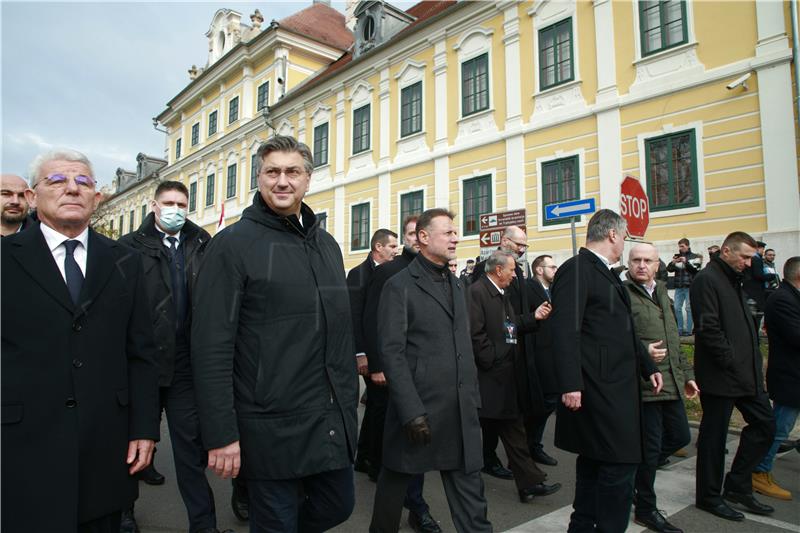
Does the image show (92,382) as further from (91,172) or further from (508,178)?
(508,178)

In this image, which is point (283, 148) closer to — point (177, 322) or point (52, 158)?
point (52, 158)

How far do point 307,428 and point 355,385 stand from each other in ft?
1.18

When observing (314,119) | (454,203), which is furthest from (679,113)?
(314,119)

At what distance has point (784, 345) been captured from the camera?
501 centimetres

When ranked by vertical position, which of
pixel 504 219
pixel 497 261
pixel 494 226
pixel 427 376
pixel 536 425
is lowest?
pixel 536 425

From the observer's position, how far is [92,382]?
7.23 feet

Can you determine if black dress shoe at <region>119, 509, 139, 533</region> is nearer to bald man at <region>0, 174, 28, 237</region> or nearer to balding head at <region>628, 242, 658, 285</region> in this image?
bald man at <region>0, 174, 28, 237</region>

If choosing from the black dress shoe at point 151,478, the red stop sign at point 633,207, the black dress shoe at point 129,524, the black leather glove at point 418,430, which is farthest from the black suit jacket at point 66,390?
the red stop sign at point 633,207

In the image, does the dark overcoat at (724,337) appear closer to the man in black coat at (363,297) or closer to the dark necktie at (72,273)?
the man in black coat at (363,297)

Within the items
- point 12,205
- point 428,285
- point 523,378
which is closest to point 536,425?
point 523,378

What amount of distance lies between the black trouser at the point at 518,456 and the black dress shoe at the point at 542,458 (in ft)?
3.81

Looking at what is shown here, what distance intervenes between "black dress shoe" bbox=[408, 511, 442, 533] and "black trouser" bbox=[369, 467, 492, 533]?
777 millimetres

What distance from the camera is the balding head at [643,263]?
459 cm

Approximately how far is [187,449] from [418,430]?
171cm
